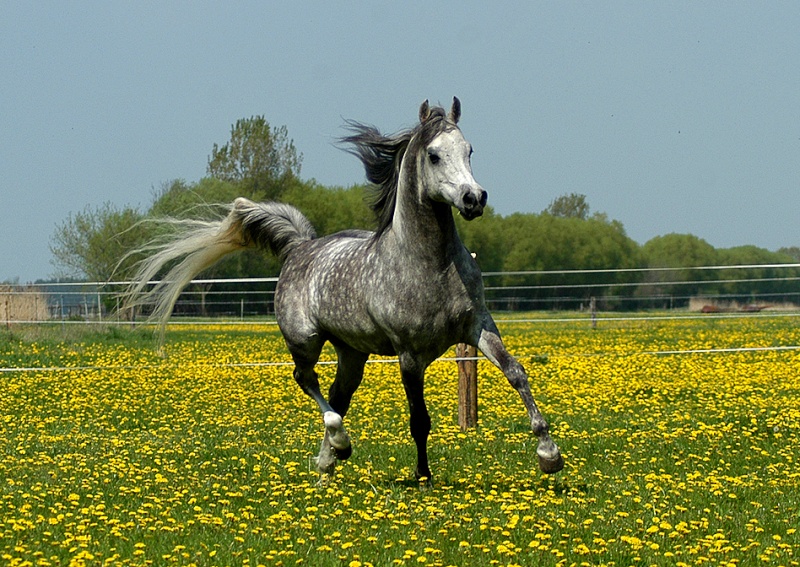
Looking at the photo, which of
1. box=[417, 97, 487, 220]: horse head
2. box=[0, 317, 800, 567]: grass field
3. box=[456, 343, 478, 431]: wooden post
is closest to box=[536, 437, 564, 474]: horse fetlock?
box=[0, 317, 800, 567]: grass field

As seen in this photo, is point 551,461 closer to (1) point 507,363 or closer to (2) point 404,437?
(1) point 507,363

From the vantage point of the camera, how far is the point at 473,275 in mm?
7367

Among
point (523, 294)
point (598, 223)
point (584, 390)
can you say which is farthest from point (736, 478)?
point (598, 223)

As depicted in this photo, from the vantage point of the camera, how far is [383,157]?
8180mm

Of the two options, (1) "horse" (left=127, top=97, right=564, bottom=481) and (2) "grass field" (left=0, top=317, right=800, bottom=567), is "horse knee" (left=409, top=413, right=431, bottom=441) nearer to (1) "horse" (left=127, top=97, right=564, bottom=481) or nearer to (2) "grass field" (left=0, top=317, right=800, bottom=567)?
(1) "horse" (left=127, top=97, right=564, bottom=481)

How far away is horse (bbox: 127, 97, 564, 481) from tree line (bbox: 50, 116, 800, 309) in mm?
34470

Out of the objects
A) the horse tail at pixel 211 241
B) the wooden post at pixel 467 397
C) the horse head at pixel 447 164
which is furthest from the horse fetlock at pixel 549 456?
the wooden post at pixel 467 397

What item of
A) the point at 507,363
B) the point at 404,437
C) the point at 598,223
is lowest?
the point at 404,437

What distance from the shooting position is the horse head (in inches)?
263

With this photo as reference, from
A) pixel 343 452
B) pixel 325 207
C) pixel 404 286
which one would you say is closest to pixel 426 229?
pixel 404 286

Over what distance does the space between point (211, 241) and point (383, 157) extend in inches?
98.1

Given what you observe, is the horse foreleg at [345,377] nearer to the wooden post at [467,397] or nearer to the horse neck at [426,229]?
the horse neck at [426,229]

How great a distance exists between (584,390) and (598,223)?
6357 centimetres

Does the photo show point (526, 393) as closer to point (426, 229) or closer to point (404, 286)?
point (404, 286)
